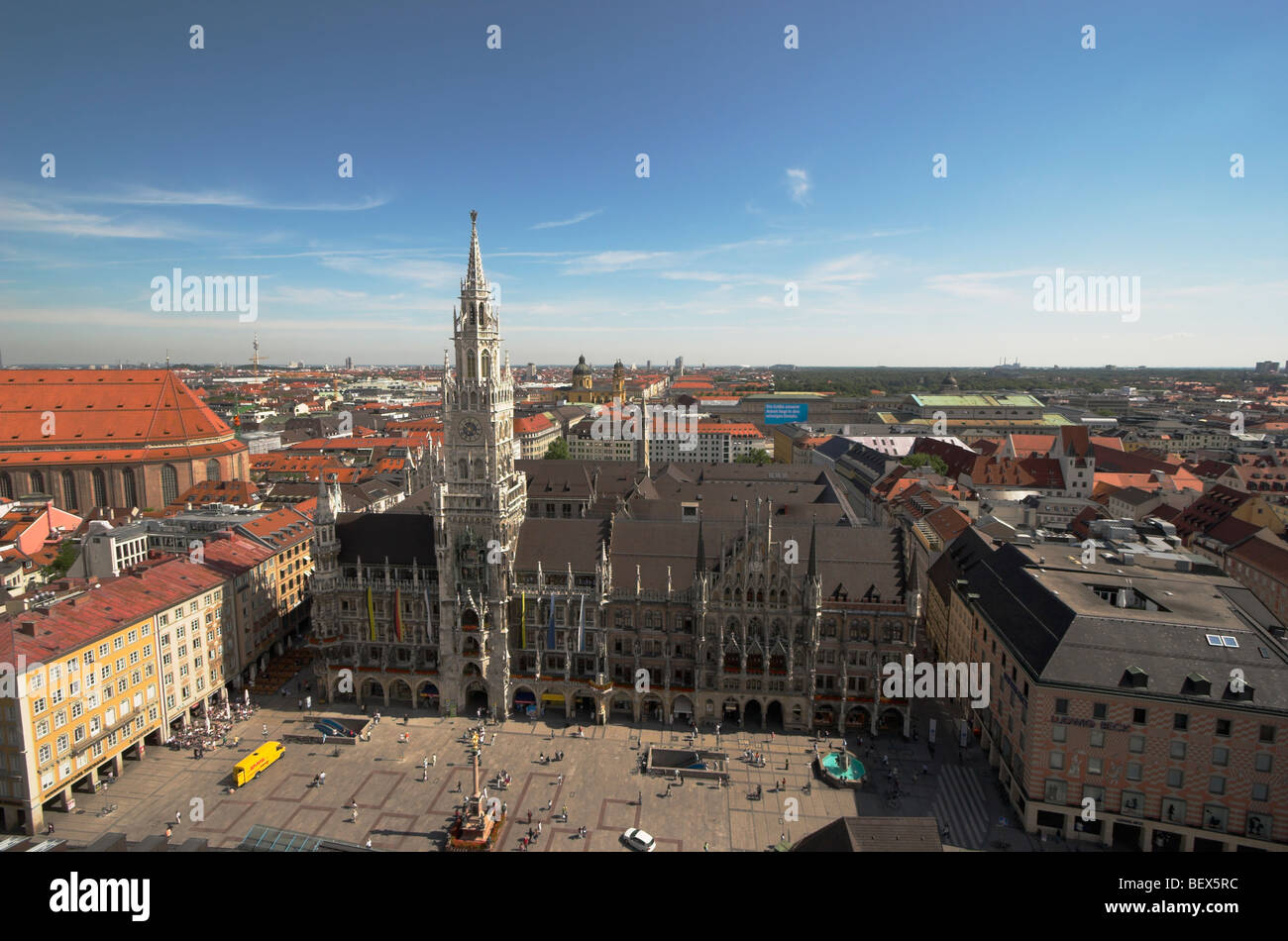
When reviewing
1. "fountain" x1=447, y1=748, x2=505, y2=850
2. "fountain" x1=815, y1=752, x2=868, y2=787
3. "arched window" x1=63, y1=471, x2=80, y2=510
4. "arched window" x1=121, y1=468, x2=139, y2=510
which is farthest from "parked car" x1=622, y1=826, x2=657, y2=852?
"arched window" x1=63, y1=471, x2=80, y2=510

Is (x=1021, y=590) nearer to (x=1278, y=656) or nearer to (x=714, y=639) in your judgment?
(x=1278, y=656)

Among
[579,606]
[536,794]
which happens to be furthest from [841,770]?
[579,606]

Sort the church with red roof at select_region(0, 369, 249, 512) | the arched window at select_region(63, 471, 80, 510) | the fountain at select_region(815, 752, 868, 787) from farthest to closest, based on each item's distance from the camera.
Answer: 1. the arched window at select_region(63, 471, 80, 510)
2. the church with red roof at select_region(0, 369, 249, 512)
3. the fountain at select_region(815, 752, 868, 787)

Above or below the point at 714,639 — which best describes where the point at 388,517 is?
above

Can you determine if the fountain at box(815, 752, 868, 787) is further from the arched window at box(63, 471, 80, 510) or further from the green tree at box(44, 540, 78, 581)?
the arched window at box(63, 471, 80, 510)

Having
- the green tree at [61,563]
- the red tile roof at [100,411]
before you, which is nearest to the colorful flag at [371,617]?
the green tree at [61,563]
